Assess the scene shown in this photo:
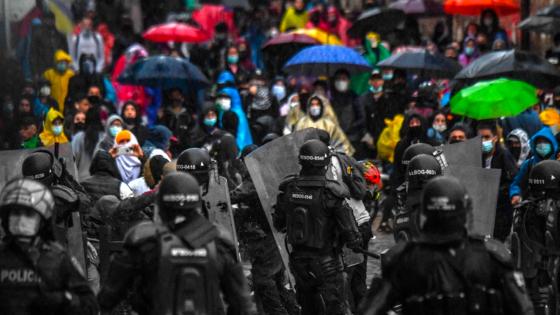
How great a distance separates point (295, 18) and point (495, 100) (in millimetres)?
9568

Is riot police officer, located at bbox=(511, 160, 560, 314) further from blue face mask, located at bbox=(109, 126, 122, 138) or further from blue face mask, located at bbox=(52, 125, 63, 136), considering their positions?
blue face mask, located at bbox=(52, 125, 63, 136)

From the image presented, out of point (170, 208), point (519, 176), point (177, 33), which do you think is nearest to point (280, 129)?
point (177, 33)

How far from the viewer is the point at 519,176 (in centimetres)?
1550

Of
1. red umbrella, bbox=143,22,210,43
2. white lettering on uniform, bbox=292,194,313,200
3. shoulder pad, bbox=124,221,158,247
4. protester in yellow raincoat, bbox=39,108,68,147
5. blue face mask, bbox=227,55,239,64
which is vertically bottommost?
protester in yellow raincoat, bbox=39,108,68,147

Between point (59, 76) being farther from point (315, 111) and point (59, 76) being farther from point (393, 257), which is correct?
point (393, 257)

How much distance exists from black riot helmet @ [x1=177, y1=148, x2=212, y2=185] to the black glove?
317 cm

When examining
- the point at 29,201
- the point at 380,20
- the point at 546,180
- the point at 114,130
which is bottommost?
the point at 114,130

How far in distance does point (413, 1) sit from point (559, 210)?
13239mm

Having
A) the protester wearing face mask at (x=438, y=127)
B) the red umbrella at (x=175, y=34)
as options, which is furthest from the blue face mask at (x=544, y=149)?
the red umbrella at (x=175, y=34)

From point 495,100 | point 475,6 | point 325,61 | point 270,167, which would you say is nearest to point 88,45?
point 325,61

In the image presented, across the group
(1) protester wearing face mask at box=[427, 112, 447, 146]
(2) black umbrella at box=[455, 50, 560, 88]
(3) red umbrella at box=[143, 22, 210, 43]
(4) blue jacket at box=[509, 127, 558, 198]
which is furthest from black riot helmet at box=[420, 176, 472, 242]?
(3) red umbrella at box=[143, 22, 210, 43]

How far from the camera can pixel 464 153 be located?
43.0 ft

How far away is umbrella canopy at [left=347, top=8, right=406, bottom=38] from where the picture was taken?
78.6 ft

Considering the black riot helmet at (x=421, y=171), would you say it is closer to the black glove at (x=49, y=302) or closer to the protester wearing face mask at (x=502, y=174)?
the black glove at (x=49, y=302)
